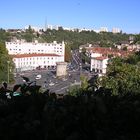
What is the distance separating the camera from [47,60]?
2891 inches

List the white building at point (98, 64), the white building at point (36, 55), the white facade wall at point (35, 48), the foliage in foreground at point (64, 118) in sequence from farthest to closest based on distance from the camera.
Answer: the white facade wall at point (35, 48), the white building at point (36, 55), the white building at point (98, 64), the foliage in foreground at point (64, 118)

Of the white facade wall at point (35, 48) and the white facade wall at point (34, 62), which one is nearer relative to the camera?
the white facade wall at point (34, 62)

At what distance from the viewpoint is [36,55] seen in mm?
72062

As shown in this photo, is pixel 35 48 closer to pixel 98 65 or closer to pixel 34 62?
pixel 34 62

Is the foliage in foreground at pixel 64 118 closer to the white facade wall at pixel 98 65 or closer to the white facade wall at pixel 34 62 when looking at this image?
the white facade wall at pixel 34 62

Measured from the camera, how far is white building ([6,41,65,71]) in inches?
2709

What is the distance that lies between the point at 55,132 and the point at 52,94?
2.07ft

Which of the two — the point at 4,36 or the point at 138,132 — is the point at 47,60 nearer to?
the point at 4,36

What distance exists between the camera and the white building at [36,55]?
68812mm

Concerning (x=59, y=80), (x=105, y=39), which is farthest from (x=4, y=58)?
(x=105, y=39)

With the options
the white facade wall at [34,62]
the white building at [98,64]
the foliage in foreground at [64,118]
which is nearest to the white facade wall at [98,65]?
the white building at [98,64]

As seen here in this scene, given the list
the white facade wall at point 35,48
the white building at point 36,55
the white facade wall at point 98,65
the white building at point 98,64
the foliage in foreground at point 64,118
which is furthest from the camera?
the white facade wall at point 35,48

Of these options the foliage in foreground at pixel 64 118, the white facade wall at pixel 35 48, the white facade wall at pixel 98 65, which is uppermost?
the foliage in foreground at pixel 64 118

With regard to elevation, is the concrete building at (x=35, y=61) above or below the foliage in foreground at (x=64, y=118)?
below
